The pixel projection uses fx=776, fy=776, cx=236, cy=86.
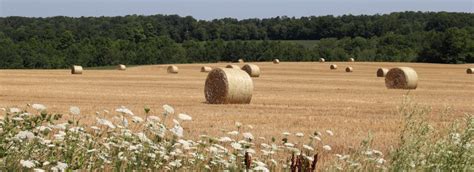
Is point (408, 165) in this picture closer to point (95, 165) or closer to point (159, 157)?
point (159, 157)

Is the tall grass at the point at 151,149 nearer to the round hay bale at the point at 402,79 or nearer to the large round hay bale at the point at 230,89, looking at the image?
the large round hay bale at the point at 230,89

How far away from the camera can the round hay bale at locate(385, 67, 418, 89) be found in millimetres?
35656

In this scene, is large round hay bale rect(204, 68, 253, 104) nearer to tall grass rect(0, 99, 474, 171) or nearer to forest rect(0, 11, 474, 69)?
tall grass rect(0, 99, 474, 171)

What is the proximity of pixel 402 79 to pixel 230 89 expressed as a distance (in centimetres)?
1423

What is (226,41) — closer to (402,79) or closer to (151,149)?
(402,79)

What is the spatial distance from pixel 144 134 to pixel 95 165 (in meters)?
0.45

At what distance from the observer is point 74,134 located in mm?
6129

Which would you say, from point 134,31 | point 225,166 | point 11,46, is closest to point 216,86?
point 225,166

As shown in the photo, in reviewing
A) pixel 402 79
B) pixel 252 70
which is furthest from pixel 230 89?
pixel 252 70

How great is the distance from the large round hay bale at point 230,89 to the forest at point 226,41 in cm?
6286

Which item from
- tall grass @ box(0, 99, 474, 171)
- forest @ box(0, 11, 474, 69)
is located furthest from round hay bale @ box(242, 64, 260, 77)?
forest @ box(0, 11, 474, 69)

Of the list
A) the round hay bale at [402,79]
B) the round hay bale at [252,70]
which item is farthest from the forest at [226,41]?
the round hay bale at [402,79]

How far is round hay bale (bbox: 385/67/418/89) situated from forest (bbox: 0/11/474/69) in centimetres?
5243

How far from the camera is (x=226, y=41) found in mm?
115625
